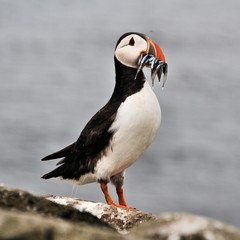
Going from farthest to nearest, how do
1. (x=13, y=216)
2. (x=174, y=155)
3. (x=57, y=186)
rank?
1. (x=174, y=155)
2. (x=57, y=186)
3. (x=13, y=216)

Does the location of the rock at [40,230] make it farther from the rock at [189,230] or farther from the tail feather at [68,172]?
the tail feather at [68,172]

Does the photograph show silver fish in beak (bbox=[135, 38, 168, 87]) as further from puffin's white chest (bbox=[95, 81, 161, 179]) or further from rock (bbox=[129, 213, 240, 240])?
rock (bbox=[129, 213, 240, 240])

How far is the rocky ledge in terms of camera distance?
566 centimetres

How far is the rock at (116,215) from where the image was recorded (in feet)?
32.9

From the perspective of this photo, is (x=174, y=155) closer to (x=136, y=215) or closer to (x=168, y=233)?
(x=136, y=215)

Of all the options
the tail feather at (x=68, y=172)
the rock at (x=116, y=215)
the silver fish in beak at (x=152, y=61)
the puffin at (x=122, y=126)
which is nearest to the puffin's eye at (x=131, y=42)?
the puffin at (x=122, y=126)

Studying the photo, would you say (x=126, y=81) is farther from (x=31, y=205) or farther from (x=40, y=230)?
(x=40, y=230)

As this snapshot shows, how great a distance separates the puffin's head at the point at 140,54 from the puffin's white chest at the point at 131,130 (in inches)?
11.3

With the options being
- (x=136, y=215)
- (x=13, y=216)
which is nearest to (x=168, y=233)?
(x=13, y=216)

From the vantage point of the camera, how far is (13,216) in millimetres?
5750

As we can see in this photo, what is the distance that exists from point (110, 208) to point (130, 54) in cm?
243

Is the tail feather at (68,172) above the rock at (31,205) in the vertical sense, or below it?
above

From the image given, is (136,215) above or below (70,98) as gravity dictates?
below

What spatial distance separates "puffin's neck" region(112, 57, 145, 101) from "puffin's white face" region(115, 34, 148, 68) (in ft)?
0.25
